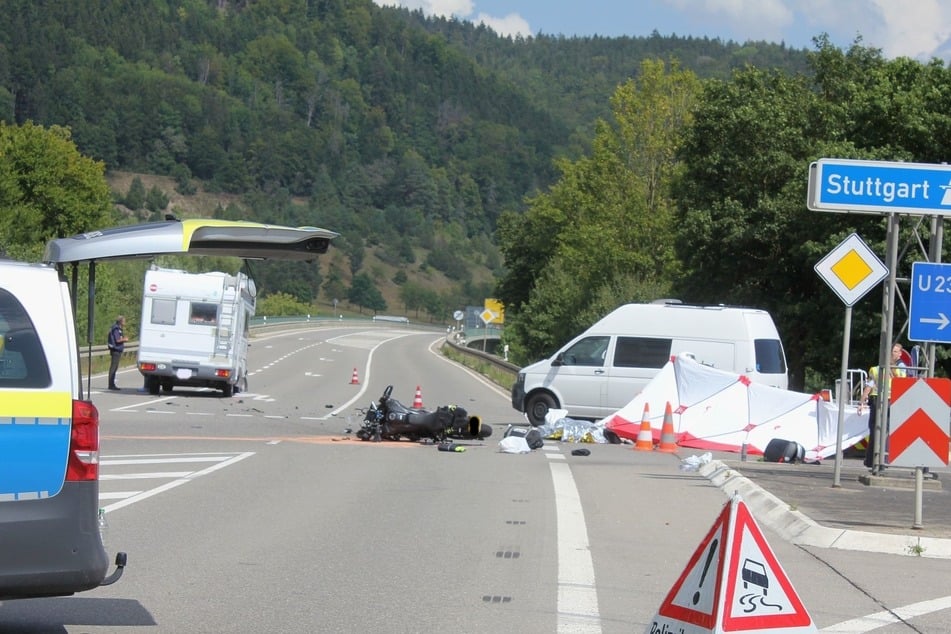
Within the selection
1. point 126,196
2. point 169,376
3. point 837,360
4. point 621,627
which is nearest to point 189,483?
point 621,627

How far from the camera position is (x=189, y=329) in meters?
30.2

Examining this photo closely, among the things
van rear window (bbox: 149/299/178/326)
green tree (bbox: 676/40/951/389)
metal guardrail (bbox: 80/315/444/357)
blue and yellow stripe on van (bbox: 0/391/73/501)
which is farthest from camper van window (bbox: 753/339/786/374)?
metal guardrail (bbox: 80/315/444/357)

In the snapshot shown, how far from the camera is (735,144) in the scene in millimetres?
42094

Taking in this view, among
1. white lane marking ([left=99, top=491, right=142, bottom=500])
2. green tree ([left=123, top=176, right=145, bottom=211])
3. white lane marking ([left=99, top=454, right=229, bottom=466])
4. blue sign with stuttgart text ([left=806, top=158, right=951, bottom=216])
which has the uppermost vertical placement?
green tree ([left=123, top=176, right=145, bottom=211])

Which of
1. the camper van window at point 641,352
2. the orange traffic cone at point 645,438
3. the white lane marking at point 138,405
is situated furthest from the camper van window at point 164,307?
the orange traffic cone at point 645,438

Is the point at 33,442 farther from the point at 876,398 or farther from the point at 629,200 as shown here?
the point at 629,200

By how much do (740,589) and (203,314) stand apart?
26.2m

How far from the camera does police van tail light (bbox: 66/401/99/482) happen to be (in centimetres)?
600

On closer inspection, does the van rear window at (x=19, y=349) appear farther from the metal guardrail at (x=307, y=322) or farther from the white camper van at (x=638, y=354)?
the metal guardrail at (x=307, y=322)

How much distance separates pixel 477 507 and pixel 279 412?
14.9m

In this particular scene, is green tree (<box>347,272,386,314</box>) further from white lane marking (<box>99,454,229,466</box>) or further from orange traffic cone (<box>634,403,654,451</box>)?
white lane marking (<box>99,454,229,466</box>)

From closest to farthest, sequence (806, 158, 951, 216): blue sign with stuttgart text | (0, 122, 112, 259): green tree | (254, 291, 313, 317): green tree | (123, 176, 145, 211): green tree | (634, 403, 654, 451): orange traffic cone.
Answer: (806, 158, 951, 216): blue sign with stuttgart text < (634, 403, 654, 451): orange traffic cone < (0, 122, 112, 259): green tree < (254, 291, 313, 317): green tree < (123, 176, 145, 211): green tree

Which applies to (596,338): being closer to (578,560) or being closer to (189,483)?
(189,483)

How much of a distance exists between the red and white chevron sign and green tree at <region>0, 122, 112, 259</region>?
70.0 meters
